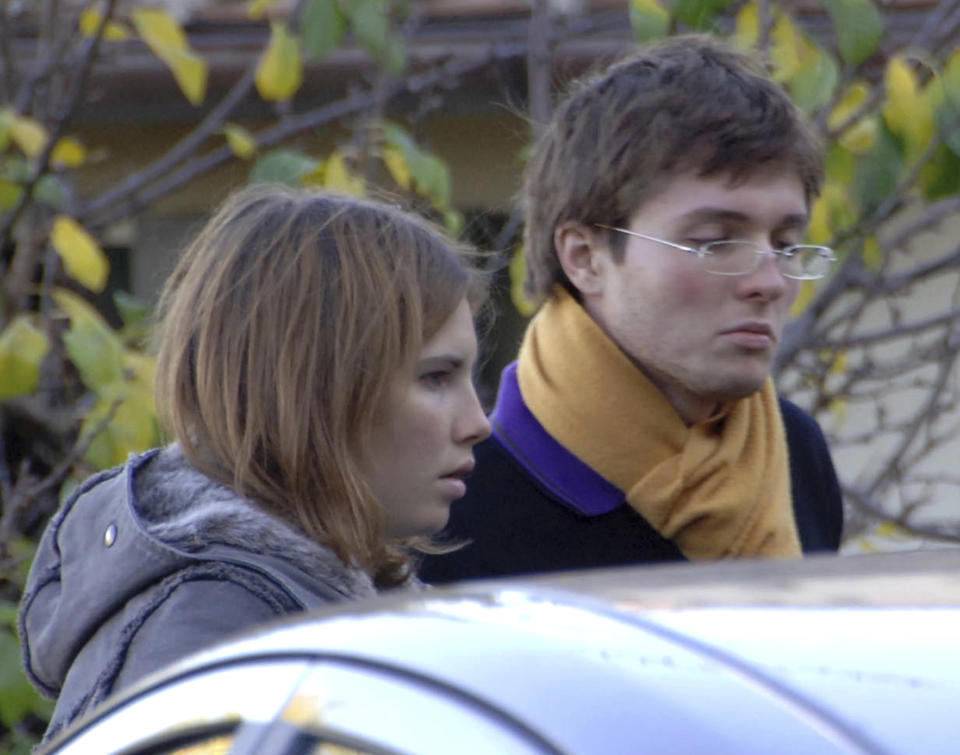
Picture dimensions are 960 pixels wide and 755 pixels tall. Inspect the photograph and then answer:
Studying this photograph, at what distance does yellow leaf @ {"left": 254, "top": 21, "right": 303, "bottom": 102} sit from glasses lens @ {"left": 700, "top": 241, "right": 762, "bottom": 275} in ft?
4.28

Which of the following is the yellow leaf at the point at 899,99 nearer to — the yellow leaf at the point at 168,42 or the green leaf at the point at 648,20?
the green leaf at the point at 648,20

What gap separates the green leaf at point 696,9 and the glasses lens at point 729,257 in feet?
2.74

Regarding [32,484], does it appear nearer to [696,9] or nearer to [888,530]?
[696,9]

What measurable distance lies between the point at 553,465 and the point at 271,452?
0.75 m

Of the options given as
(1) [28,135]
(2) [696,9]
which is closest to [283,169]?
(1) [28,135]

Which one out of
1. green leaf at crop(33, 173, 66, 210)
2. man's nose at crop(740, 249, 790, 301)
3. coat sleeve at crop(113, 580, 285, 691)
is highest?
coat sleeve at crop(113, 580, 285, 691)

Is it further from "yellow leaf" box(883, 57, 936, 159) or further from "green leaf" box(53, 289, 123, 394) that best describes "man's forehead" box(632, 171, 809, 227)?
"green leaf" box(53, 289, 123, 394)

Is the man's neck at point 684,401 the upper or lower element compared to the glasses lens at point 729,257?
lower

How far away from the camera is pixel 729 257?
7.77 feet

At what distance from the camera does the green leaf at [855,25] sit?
304cm

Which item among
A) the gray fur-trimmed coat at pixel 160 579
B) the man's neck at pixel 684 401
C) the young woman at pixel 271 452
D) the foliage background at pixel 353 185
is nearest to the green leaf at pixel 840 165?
the foliage background at pixel 353 185

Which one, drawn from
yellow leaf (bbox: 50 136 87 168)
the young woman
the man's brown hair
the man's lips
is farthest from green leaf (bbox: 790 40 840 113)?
yellow leaf (bbox: 50 136 87 168)

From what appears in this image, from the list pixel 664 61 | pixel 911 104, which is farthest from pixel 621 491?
pixel 911 104

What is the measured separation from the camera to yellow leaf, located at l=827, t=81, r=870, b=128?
349 centimetres
